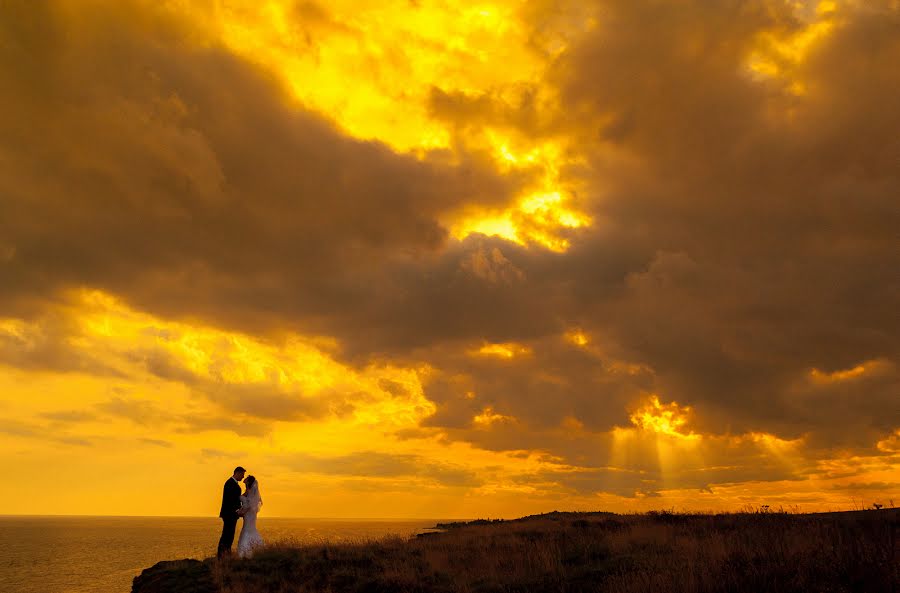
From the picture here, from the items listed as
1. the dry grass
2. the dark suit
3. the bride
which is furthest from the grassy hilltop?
the dark suit

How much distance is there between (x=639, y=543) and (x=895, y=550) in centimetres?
721

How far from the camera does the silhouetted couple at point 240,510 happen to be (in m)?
20.2

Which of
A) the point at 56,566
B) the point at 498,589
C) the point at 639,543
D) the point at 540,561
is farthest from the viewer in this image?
the point at 56,566

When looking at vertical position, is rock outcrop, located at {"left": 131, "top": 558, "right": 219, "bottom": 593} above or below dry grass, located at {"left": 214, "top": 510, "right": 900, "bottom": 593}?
below

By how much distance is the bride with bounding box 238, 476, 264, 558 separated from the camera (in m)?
20.5

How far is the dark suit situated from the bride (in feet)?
0.83

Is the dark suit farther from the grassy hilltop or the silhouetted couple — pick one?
the grassy hilltop

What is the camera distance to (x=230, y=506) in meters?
20.4

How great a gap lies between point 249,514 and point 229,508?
28.8 inches

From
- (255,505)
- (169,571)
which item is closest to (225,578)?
(169,571)

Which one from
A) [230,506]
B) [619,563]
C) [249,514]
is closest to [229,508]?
[230,506]

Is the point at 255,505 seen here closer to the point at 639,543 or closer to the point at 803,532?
the point at 639,543

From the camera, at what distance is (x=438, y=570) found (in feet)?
51.6

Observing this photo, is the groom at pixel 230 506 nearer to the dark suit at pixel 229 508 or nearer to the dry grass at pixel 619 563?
the dark suit at pixel 229 508
